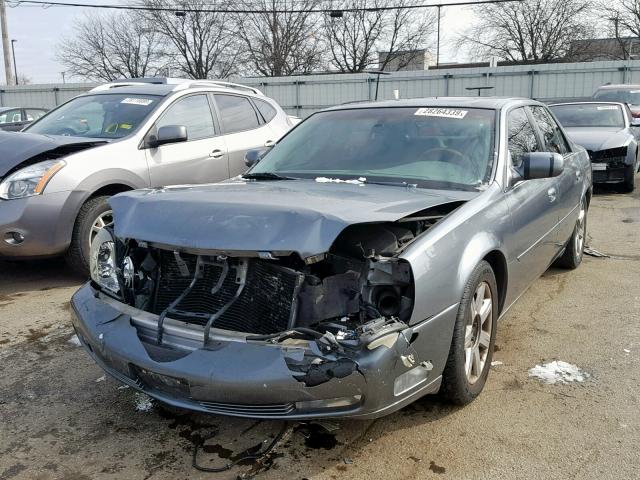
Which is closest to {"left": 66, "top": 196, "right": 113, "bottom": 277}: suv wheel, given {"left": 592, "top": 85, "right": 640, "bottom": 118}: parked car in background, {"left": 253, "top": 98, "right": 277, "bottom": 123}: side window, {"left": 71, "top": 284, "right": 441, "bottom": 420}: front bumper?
{"left": 253, "top": 98, "right": 277, "bottom": 123}: side window

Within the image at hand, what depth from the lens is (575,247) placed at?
5.39 metres

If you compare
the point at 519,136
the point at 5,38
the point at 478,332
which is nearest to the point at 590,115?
the point at 519,136

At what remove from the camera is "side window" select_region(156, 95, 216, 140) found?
19.2ft

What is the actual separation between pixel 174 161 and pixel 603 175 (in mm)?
7248

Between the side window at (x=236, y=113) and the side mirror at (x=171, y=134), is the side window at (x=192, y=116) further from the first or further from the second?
the side mirror at (x=171, y=134)

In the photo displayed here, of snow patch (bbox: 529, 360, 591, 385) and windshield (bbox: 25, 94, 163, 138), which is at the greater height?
windshield (bbox: 25, 94, 163, 138)

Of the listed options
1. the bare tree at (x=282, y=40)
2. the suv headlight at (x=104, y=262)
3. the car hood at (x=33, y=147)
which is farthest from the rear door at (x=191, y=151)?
the bare tree at (x=282, y=40)

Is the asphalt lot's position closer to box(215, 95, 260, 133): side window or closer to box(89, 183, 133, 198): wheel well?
box(89, 183, 133, 198): wheel well

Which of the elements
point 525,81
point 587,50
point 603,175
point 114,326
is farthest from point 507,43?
point 114,326

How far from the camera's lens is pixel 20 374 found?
3445 mm

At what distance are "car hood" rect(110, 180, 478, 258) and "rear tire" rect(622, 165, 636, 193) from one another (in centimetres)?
763

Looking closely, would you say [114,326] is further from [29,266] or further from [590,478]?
[29,266]

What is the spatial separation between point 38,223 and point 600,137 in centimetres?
870

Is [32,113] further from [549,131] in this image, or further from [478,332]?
[478,332]
